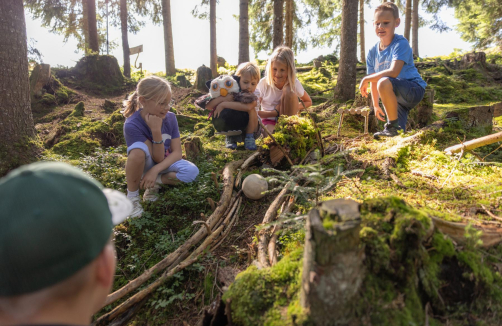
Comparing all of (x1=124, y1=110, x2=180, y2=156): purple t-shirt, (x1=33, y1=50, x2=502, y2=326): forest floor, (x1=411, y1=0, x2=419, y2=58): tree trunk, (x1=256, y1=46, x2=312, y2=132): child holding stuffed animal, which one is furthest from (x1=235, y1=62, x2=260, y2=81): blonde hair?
(x1=411, y1=0, x2=419, y2=58): tree trunk

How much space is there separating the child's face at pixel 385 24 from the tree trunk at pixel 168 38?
14554 mm

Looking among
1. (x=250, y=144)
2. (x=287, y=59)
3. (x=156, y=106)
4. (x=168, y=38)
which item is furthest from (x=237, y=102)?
(x=168, y=38)

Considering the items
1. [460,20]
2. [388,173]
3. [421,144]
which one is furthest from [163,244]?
[460,20]

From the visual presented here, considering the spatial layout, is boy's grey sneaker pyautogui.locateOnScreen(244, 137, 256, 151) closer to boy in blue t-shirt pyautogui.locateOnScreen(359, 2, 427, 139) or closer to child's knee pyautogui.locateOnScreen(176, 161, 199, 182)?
child's knee pyautogui.locateOnScreen(176, 161, 199, 182)

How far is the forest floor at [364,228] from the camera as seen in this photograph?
150 centimetres

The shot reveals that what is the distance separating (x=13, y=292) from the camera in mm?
950

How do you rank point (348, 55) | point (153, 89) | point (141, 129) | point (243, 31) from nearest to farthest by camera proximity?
point (153, 89)
point (141, 129)
point (348, 55)
point (243, 31)

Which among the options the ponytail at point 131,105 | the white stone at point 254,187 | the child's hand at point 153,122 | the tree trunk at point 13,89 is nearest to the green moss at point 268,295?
the white stone at point 254,187

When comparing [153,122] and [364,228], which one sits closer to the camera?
[364,228]

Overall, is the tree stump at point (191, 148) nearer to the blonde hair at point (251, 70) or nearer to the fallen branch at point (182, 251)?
the fallen branch at point (182, 251)

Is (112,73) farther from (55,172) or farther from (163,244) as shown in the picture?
(55,172)

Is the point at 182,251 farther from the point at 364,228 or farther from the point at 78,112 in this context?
the point at 78,112

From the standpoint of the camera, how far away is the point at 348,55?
27.9 ft

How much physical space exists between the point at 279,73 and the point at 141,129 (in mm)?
2519
